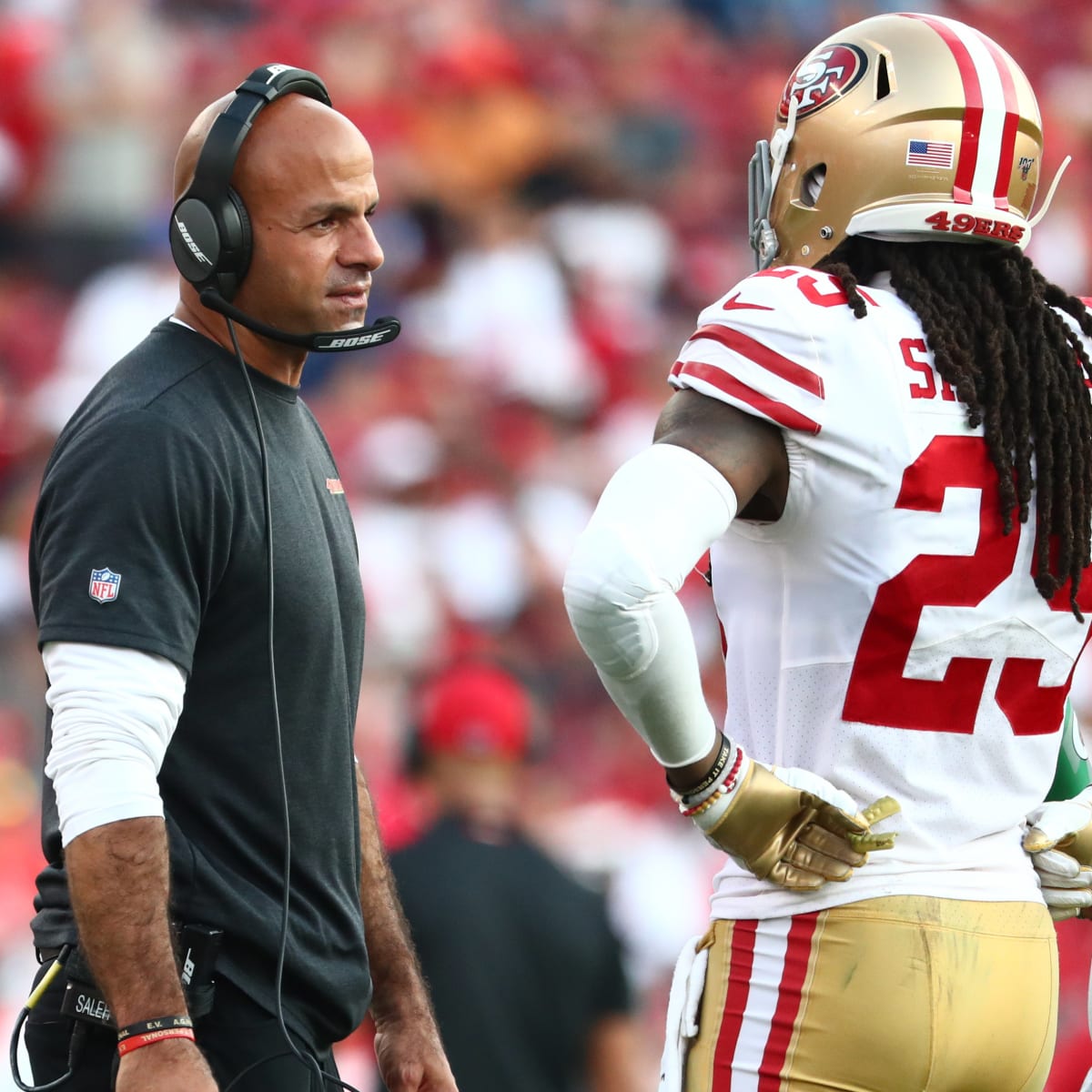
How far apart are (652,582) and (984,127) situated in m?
0.86

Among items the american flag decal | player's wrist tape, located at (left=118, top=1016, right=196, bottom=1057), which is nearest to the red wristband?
player's wrist tape, located at (left=118, top=1016, right=196, bottom=1057)

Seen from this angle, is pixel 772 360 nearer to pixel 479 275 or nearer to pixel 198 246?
pixel 198 246

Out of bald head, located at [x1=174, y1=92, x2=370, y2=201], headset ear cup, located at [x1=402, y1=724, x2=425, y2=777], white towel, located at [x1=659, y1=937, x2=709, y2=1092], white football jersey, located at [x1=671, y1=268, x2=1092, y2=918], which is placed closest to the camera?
white football jersey, located at [x1=671, y1=268, x2=1092, y2=918]

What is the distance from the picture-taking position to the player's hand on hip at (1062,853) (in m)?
2.37

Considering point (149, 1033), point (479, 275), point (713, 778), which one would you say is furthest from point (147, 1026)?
point (479, 275)

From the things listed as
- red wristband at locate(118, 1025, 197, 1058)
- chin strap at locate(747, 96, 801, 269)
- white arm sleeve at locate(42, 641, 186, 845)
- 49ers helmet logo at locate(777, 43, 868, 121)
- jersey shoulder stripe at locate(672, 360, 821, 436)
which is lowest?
red wristband at locate(118, 1025, 197, 1058)

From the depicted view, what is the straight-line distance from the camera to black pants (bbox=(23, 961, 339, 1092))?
215 centimetres

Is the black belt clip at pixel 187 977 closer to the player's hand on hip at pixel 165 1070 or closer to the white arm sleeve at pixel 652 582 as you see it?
the player's hand on hip at pixel 165 1070

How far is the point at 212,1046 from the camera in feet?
7.23

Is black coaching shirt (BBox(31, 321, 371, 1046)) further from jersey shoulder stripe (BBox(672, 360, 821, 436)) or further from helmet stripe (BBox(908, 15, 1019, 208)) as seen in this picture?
helmet stripe (BBox(908, 15, 1019, 208))

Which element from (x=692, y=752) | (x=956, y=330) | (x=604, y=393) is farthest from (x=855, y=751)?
(x=604, y=393)

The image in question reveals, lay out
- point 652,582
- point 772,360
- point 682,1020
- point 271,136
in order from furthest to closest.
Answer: point 271,136
point 682,1020
point 772,360
point 652,582

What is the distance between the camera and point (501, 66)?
844 cm

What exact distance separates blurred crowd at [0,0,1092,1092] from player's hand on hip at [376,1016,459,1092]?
2.92 m
